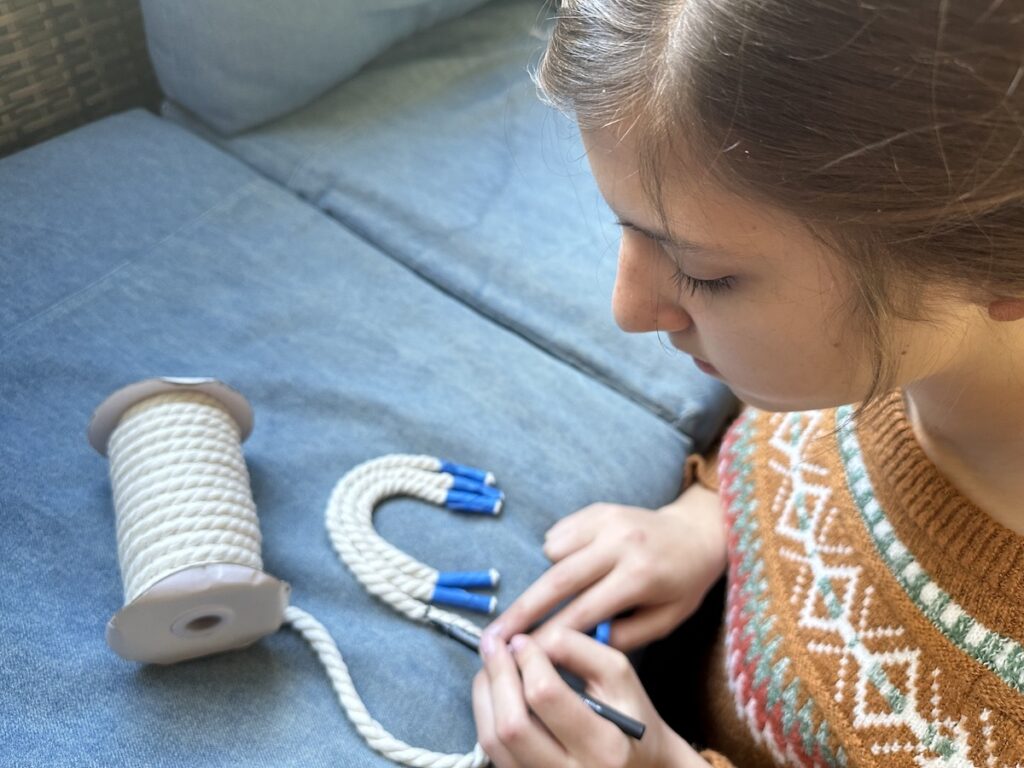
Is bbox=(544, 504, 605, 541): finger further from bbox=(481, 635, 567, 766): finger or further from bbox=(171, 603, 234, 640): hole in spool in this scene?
bbox=(171, 603, 234, 640): hole in spool

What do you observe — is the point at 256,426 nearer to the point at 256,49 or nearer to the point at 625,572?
the point at 625,572

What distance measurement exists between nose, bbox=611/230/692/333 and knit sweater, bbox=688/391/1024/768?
202mm

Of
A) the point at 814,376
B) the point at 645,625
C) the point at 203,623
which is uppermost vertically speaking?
the point at 814,376

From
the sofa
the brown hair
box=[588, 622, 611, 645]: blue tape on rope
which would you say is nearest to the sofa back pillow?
the sofa

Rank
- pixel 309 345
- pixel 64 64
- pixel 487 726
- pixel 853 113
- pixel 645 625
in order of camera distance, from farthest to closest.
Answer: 1. pixel 64 64
2. pixel 309 345
3. pixel 645 625
4. pixel 487 726
5. pixel 853 113

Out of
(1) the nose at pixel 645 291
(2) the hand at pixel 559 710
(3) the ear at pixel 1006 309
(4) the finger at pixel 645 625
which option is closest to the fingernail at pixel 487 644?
(2) the hand at pixel 559 710

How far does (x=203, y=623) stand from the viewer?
0.56m

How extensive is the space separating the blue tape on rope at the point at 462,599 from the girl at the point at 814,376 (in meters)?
0.03

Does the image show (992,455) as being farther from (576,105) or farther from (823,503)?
(576,105)

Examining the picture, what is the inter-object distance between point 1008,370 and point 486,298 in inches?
19.7

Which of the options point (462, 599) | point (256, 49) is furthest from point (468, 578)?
point (256, 49)

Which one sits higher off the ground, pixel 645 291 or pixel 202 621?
pixel 645 291

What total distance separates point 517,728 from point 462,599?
0.12 metres

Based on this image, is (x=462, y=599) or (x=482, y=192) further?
(x=482, y=192)
